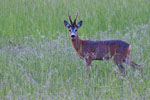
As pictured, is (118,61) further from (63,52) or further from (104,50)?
(63,52)

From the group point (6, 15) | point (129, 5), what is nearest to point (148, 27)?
point (129, 5)

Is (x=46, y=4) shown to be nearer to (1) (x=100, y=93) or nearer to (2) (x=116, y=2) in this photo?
(2) (x=116, y=2)

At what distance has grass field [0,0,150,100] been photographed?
229 inches

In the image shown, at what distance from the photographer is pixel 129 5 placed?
43.7 ft

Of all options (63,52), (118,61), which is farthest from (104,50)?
(63,52)

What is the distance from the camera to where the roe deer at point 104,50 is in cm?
711

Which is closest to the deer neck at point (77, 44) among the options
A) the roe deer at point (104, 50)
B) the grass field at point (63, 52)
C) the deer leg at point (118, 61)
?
the roe deer at point (104, 50)

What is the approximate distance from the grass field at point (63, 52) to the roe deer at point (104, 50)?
184mm

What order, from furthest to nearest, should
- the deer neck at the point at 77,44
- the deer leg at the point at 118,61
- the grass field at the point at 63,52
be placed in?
the deer neck at the point at 77,44 → the deer leg at the point at 118,61 → the grass field at the point at 63,52

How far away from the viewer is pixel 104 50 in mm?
7316

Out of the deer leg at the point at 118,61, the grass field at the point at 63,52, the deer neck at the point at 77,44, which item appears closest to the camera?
the grass field at the point at 63,52

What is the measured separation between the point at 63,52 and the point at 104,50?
3.89 feet

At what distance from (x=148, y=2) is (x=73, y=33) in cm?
681

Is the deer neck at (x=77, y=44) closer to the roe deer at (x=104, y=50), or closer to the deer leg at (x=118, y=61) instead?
the roe deer at (x=104, y=50)
